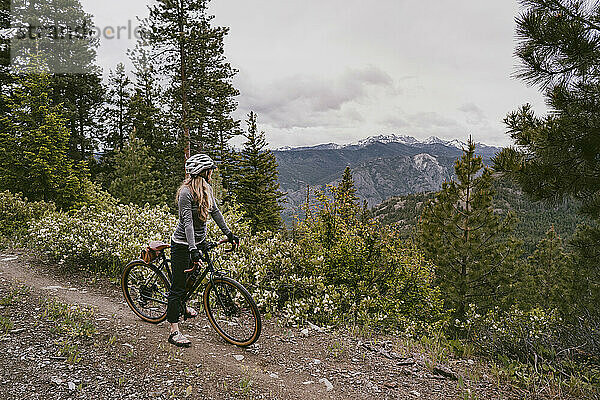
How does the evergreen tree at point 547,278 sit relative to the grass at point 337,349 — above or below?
below

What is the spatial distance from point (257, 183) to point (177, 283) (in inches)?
953

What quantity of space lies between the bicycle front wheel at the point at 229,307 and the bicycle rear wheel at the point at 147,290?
910mm

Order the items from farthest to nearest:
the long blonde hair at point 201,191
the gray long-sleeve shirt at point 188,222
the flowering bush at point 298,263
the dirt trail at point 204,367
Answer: the flowering bush at point 298,263 → the long blonde hair at point 201,191 → the gray long-sleeve shirt at point 188,222 → the dirt trail at point 204,367

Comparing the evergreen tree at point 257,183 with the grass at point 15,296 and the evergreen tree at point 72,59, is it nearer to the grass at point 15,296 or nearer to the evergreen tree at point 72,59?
the evergreen tree at point 72,59

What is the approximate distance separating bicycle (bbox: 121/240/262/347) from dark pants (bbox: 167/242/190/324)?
0.12 meters

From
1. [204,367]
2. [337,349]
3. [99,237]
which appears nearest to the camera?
[204,367]

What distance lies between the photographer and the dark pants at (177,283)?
18.3 feet

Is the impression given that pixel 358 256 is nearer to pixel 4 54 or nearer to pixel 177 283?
pixel 177 283

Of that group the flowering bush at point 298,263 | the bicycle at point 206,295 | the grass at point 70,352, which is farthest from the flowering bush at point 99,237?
the grass at point 70,352

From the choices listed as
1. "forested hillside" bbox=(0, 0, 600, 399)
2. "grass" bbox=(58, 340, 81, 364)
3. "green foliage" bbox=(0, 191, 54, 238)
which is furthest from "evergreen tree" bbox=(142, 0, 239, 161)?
"grass" bbox=(58, 340, 81, 364)

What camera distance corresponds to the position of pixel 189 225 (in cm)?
525

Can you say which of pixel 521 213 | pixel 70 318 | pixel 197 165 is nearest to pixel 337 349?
pixel 197 165

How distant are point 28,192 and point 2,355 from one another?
1479 centimetres

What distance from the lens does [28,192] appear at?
1652 cm
